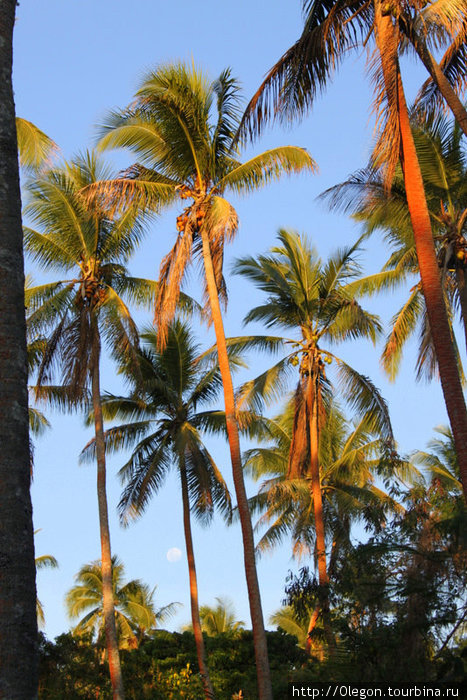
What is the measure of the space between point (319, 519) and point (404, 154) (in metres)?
11.5

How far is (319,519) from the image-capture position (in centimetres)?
2153

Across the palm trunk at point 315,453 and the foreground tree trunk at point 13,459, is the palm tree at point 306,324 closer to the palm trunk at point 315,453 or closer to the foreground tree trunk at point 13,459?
the palm trunk at point 315,453

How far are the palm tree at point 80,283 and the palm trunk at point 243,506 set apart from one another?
3.60 m

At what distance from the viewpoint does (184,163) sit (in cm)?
1877

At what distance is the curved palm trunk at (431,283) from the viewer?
10383 mm

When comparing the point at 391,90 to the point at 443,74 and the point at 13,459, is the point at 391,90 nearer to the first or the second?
the point at 443,74

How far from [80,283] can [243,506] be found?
27.1 ft

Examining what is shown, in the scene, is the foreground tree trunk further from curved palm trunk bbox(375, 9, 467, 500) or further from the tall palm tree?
the tall palm tree

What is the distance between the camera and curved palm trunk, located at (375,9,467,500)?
10383mm

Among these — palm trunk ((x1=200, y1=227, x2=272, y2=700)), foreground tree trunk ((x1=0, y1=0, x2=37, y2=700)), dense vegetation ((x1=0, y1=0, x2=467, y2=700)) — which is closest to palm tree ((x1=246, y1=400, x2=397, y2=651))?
dense vegetation ((x1=0, y1=0, x2=467, y2=700))

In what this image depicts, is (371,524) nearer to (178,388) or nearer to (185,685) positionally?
(185,685)

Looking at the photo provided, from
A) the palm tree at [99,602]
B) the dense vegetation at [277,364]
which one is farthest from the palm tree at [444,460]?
the palm tree at [99,602]

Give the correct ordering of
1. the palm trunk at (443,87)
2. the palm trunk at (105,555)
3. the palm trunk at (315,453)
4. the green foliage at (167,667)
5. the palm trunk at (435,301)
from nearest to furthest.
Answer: the palm trunk at (435,301) < the palm trunk at (443,87) < the palm trunk at (105,555) < the green foliage at (167,667) < the palm trunk at (315,453)

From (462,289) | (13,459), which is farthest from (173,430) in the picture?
(13,459)
